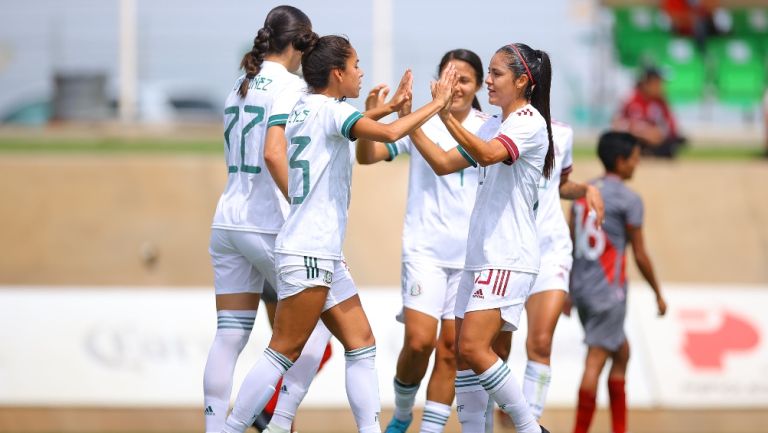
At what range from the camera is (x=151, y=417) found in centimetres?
952

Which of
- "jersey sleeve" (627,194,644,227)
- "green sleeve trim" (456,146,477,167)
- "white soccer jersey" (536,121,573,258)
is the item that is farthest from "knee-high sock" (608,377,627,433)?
"green sleeve trim" (456,146,477,167)

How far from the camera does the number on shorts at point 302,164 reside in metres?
5.95

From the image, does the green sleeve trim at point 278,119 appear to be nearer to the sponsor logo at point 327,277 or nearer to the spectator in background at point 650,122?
the sponsor logo at point 327,277

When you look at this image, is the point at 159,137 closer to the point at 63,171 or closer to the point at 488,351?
the point at 63,171

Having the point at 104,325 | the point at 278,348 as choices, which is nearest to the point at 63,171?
the point at 104,325

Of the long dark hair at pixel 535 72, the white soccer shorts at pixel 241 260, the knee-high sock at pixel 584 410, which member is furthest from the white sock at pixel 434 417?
the knee-high sock at pixel 584 410

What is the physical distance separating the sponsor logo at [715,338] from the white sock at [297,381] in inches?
171

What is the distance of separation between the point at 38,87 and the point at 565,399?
11.4m

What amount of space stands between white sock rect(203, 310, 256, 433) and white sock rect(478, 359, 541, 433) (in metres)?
1.30

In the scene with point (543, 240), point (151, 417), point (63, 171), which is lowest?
point (151, 417)

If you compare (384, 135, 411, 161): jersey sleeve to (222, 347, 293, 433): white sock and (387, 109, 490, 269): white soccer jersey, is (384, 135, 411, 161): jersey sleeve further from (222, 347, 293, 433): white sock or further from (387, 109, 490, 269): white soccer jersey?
(222, 347, 293, 433): white sock

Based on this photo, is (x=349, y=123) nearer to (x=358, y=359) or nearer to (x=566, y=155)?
(x=358, y=359)

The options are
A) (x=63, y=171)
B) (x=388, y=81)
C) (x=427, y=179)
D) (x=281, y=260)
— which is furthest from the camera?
(x=388, y=81)

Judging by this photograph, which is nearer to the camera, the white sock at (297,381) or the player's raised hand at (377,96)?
the player's raised hand at (377,96)
